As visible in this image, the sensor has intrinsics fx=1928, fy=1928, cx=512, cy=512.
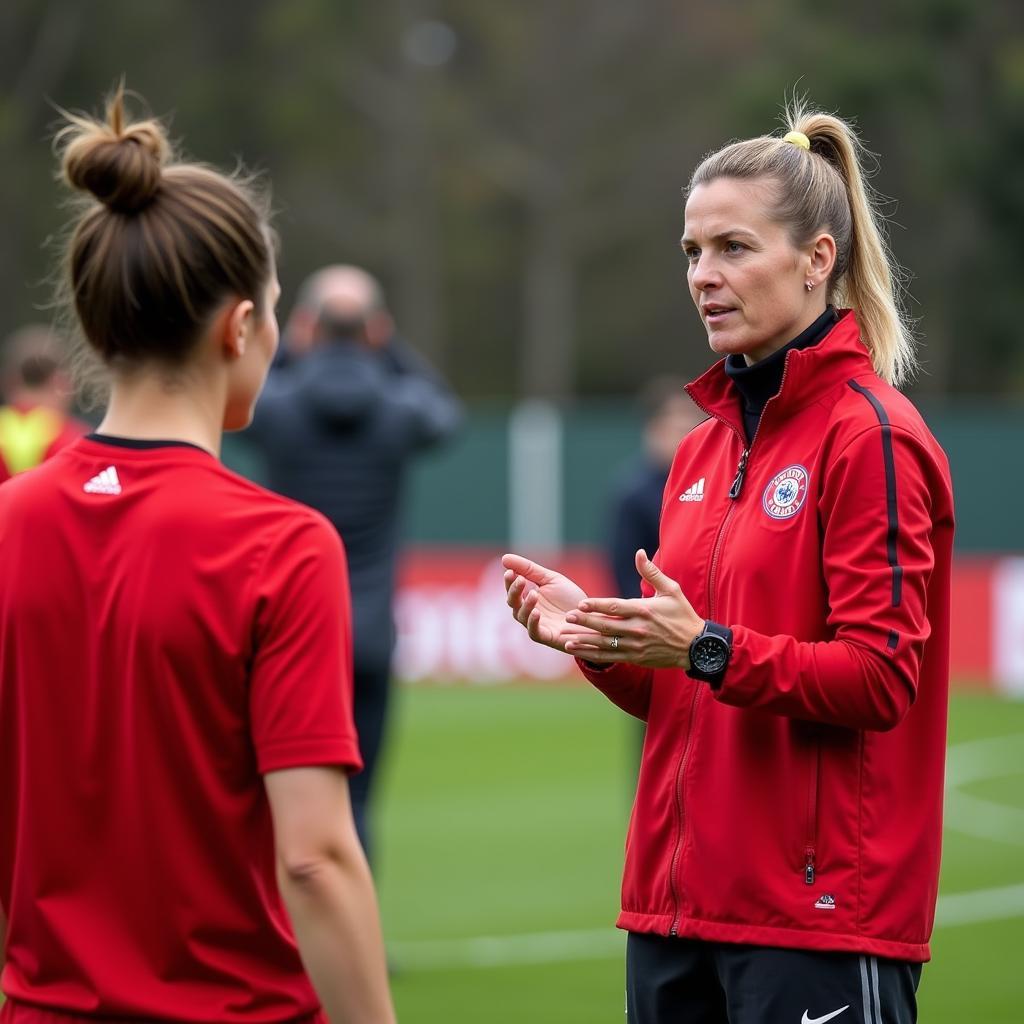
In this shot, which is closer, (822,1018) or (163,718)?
(163,718)

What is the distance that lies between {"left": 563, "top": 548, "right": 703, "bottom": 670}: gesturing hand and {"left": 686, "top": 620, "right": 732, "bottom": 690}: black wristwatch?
0.04 feet

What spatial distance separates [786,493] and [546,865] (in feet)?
22.8

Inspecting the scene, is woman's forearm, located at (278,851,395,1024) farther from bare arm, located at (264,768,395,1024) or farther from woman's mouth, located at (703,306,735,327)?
woman's mouth, located at (703,306,735,327)

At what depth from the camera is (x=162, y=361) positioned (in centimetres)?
293

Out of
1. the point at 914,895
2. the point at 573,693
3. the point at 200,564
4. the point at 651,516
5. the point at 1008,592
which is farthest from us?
the point at 573,693

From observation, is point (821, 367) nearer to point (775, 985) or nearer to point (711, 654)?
point (711, 654)

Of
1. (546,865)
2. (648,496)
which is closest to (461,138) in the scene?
(546,865)

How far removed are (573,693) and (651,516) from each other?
32.8ft

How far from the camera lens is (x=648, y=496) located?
8680mm

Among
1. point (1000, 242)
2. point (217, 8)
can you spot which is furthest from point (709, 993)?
point (217, 8)

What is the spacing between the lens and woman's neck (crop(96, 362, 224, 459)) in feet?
9.57

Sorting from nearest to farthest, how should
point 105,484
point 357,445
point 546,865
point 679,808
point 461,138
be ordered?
1. point 105,484
2. point 679,808
3. point 357,445
4. point 546,865
5. point 461,138

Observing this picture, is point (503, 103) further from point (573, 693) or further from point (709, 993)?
point (709, 993)

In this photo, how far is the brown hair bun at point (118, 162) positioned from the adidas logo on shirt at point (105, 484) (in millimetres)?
403
